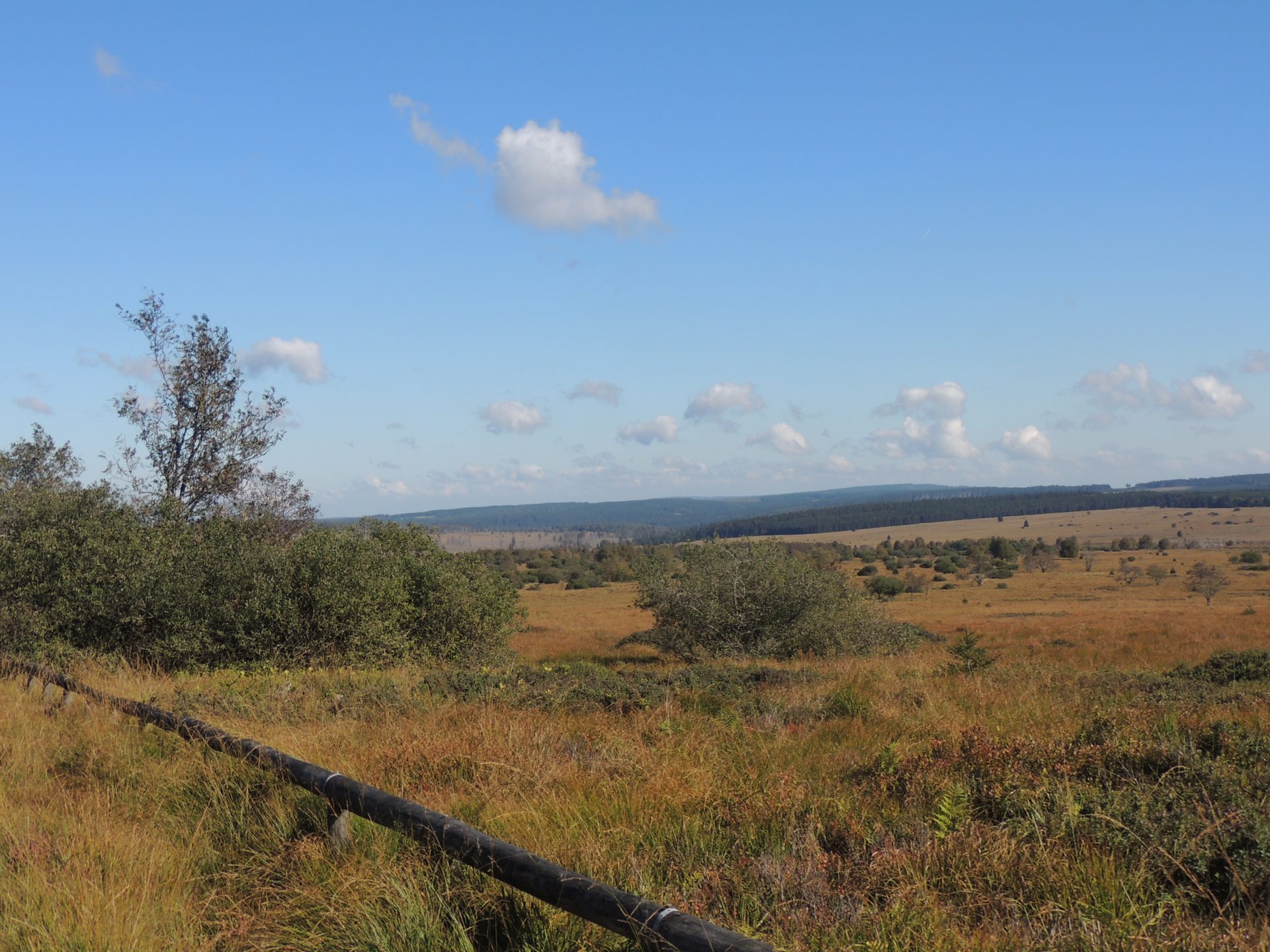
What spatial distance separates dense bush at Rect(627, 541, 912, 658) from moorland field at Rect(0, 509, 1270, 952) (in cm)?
1636

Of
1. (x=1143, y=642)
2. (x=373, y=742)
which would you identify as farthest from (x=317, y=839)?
(x=1143, y=642)

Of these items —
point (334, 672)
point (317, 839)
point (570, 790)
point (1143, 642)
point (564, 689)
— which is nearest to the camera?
point (317, 839)

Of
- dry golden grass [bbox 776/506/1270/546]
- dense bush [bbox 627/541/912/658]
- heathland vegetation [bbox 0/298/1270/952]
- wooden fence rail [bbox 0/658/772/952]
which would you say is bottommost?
dry golden grass [bbox 776/506/1270/546]

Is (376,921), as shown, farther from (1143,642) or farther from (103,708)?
(1143,642)

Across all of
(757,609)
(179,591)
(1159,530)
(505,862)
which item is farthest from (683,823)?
(1159,530)

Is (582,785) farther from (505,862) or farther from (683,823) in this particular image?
(505,862)

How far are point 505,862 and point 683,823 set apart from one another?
4.44 ft

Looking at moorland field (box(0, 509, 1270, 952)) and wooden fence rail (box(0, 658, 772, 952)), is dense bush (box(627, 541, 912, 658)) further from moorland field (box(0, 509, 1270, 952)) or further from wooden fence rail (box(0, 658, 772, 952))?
wooden fence rail (box(0, 658, 772, 952))

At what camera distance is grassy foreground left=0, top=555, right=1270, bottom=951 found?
346cm

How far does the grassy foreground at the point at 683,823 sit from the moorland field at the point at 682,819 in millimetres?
19

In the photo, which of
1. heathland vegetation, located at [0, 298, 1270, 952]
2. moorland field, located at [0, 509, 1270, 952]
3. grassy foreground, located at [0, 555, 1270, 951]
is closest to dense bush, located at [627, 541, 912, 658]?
heathland vegetation, located at [0, 298, 1270, 952]

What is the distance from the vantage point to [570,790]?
505 cm

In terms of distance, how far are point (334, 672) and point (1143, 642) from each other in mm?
27863

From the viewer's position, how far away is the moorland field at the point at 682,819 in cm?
347
